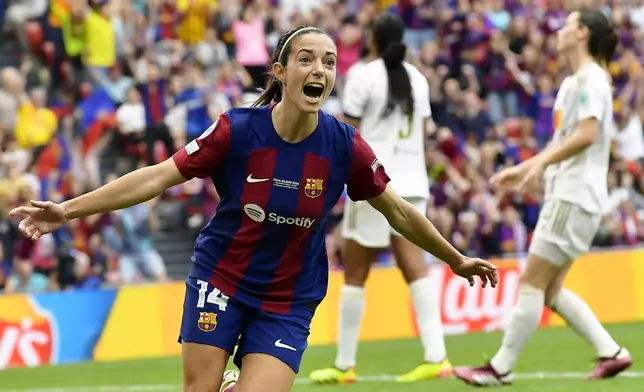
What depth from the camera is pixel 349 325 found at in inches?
374

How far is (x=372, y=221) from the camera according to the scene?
31.3 feet

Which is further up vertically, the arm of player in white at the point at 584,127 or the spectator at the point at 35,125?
the arm of player in white at the point at 584,127

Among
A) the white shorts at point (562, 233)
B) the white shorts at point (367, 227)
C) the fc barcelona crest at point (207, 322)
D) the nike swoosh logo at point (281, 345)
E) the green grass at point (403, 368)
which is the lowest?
the green grass at point (403, 368)

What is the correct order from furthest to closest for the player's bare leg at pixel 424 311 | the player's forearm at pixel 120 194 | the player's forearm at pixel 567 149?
the player's bare leg at pixel 424 311, the player's forearm at pixel 567 149, the player's forearm at pixel 120 194

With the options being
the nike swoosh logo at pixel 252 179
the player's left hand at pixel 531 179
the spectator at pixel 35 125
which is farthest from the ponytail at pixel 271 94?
the spectator at pixel 35 125

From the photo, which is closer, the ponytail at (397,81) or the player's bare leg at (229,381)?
the player's bare leg at (229,381)

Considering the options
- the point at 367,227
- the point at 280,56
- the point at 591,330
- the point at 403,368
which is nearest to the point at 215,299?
the point at 280,56

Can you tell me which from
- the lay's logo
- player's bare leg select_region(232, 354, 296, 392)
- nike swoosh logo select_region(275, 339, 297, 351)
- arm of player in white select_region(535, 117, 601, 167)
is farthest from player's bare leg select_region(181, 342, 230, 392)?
the lay's logo

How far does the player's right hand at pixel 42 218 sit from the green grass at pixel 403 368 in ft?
13.1

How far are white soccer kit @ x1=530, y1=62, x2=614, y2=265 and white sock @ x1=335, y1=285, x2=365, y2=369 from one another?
1555mm

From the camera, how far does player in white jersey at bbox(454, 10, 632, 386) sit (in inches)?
333

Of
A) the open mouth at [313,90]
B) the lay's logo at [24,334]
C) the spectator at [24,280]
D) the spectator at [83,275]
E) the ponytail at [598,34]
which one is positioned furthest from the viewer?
the spectator at [83,275]

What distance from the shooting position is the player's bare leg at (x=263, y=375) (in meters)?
5.64

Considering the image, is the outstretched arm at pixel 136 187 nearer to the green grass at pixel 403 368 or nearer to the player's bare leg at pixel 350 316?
the green grass at pixel 403 368
